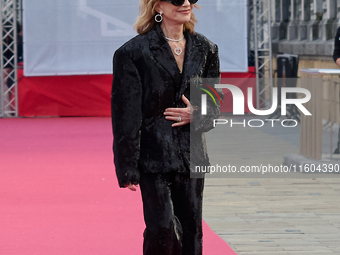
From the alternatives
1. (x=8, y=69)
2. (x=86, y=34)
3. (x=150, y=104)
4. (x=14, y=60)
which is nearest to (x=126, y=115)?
(x=150, y=104)

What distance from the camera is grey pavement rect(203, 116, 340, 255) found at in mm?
6332

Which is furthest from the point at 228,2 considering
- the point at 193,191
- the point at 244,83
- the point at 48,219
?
the point at 193,191

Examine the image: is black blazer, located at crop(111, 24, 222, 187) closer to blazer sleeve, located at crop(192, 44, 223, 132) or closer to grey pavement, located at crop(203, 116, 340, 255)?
blazer sleeve, located at crop(192, 44, 223, 132)

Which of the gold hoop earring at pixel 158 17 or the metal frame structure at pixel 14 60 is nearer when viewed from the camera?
the gold hoop earring at pixel 158 17

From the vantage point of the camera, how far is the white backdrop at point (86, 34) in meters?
18.4

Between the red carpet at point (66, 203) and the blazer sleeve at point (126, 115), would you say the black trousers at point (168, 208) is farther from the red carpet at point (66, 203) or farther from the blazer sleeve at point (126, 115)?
the red carpet at point (66, 203)

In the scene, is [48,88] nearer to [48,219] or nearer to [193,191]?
[48,219]

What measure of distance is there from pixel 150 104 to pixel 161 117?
9cm

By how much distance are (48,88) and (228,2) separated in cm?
466

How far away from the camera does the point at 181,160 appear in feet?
13.9

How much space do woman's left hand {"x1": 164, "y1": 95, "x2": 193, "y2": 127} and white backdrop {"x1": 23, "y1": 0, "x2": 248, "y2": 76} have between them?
560 inches

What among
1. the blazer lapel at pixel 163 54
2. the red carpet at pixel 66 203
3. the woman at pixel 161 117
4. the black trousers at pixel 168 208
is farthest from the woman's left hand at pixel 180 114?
the red carpet at pixel 66 203

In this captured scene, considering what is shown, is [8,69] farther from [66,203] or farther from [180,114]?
[180,114]

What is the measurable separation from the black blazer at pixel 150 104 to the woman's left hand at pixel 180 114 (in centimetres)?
3
